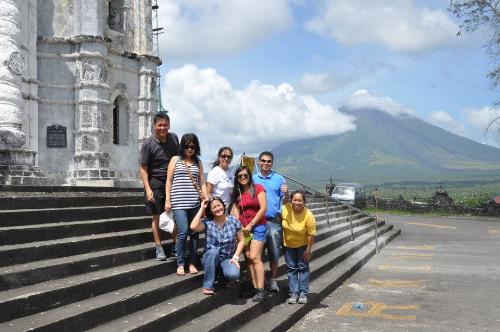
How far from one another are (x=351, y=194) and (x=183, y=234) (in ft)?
84.6

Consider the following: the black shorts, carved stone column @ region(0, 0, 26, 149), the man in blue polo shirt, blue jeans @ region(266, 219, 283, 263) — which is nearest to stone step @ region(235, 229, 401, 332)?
the man in blue polo shirt

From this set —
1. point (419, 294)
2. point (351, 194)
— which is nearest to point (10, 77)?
point (419, 294)

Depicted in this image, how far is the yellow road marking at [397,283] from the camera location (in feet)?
31.5

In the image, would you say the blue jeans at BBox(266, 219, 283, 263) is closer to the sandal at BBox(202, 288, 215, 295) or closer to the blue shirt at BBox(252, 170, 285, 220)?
the blue shirt at BBox(252, 170, 285, 220)

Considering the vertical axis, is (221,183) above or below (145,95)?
below

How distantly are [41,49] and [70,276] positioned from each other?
1396 cm

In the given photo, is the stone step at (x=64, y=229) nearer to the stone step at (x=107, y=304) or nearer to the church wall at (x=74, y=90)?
the stone step at (x=107, y=304)

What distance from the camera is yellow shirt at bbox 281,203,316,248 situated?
23.2 ft

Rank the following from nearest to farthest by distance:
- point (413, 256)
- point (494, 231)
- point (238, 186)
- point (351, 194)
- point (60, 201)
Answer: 1. point (238, 186)
2. point (60, 201)
3. point (413, 256)
4. point (494, 231)
5. point (351, 194)

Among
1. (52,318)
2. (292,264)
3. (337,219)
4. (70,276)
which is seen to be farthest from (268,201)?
(337,219)

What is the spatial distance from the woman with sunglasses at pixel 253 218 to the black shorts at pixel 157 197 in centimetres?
95

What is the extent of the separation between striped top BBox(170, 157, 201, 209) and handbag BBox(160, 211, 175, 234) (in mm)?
158

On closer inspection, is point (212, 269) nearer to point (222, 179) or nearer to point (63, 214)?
point (222, 179)

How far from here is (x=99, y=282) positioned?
5484 millimetres
